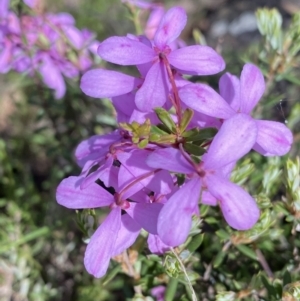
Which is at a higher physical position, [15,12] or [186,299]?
[15,12]

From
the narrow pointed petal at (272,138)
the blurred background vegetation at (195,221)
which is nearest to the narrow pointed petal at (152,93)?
the narrow pointed petal at (272,138)

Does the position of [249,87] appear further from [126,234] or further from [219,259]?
[219,259]

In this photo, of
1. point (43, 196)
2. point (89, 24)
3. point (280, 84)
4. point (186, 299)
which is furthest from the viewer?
point (89, 24)

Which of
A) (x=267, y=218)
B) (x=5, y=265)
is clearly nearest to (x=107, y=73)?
(x=267, y=218)

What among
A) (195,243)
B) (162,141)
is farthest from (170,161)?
(195,243)

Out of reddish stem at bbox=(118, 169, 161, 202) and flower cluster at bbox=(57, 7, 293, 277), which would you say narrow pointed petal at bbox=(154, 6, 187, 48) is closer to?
flower cluster at bbox=(57, 7, 293, 277)

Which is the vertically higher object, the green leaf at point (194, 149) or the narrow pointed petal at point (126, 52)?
the narrow pointed petal at point (126, 52)

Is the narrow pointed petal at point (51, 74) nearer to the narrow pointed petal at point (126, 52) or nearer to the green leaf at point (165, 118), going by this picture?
the narrow pointed petal at point (126, 52)

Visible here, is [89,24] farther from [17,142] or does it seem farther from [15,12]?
[15,12]
